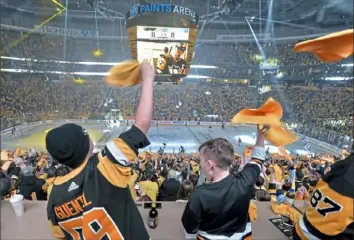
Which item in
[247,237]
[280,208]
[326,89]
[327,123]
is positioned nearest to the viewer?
[247,237]

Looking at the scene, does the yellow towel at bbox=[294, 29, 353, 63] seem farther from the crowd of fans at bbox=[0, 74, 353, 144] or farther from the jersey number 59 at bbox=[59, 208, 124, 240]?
the crowd of fans at bbox=[0, 74, 353, 144]

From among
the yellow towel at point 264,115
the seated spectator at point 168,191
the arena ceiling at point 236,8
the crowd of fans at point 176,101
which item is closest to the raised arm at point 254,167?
the yellow towel at point 264,115

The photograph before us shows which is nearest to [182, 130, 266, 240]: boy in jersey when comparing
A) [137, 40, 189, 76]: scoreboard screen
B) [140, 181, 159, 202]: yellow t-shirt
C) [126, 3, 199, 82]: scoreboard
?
[140, 181, 159, 202]: yellow t-shirt

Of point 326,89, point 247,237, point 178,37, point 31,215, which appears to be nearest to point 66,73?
point 178,37

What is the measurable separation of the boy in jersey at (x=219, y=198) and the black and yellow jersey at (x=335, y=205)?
30 cm

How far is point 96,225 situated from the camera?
3.01ft

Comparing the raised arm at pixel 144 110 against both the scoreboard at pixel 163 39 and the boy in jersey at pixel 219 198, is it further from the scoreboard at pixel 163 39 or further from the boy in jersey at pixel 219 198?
the scoreboard at pixel 163 39

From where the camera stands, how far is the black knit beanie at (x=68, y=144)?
0.86 metres

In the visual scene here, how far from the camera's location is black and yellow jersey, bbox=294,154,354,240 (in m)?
A: 0.91

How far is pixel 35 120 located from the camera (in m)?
12.7

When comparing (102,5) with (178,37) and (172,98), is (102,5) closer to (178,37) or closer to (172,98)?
(178,37)

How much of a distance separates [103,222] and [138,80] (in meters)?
0.57

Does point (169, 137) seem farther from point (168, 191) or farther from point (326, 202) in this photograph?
point (326, 202)

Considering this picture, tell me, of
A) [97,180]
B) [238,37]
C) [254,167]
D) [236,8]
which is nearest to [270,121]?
[254,167]
